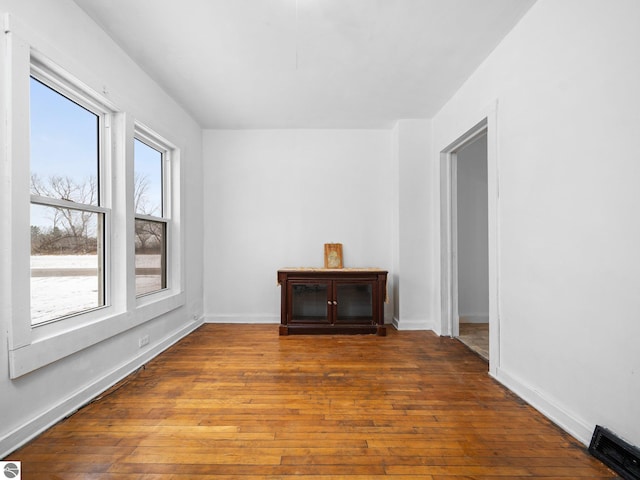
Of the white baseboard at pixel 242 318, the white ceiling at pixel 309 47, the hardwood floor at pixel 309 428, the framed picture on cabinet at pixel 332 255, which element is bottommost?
the hardwood floor at pixel 309 428

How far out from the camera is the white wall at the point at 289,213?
4387mm

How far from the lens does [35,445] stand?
1700 millimetres

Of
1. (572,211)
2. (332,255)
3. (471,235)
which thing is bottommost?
(332,255)

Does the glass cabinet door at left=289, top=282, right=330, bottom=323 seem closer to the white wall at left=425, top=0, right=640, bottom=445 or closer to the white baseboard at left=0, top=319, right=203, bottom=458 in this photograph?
the white baseboard at left=0, top=319, right=203, bottom=458

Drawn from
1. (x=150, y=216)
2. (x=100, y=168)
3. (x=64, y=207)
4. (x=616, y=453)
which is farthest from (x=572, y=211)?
(x=150, y=216)

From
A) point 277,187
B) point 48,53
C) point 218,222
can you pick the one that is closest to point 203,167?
point 218,222

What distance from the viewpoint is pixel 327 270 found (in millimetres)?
3852

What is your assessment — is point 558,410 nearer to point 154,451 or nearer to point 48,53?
point 154,451

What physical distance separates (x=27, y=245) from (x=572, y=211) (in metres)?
3.15

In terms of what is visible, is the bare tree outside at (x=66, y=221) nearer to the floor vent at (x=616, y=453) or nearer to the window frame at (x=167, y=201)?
the window frame at (x=167, y=201)

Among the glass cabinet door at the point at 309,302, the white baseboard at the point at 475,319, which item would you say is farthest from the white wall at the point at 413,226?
the glass cabinet door at the point at 309,302

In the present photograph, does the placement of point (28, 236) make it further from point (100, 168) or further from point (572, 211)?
A: point (572, 211)

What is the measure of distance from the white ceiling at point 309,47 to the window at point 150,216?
714 mm

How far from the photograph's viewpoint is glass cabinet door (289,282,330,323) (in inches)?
151
